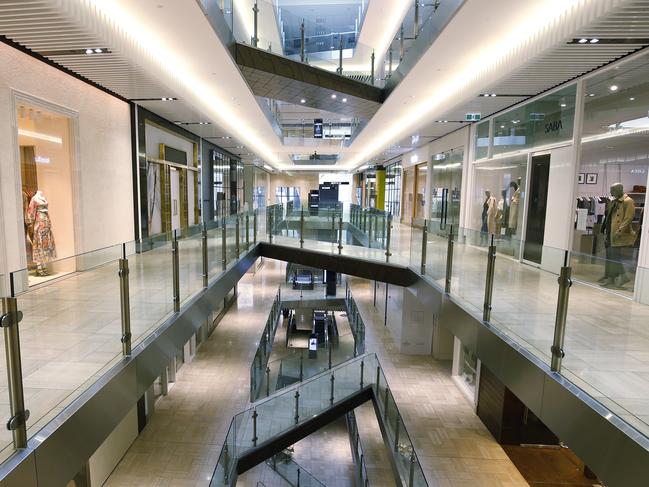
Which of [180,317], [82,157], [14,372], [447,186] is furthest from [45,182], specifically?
[447,186]

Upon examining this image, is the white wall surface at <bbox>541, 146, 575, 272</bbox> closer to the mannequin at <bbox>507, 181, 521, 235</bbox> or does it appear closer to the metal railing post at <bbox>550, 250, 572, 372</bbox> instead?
the mannequin at <bbox>507, 181, 521, 235</bbox>

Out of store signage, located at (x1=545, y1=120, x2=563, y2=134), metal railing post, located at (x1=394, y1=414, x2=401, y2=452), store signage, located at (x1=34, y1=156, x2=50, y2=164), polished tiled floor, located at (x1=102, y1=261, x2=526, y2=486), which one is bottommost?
polished tiled floor, located at (x1=102, y1=261, x2=526, y2=486)

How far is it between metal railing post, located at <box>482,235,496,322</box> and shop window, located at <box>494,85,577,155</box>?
3.57 meters

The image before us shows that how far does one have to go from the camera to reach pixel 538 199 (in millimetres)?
7473

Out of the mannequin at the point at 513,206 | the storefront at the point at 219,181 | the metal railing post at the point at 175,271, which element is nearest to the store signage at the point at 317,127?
the storefront at the point at 219,181

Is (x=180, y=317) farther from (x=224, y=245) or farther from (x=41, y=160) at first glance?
(x=41, y=160)

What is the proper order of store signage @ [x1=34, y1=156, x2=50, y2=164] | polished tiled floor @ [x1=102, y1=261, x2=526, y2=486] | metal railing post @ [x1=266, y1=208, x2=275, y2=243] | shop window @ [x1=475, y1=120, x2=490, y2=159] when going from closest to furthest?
store signage @ [x1=34, y1=156, x2=50, y2=164] < polished tiled floor @ [x1=102, y1=261, x2=526, y2=486] < shop window @ [x1=475, y1=120, x2=490, y2=159] < metal railing post @ [x1=266, y1=208, x2=275, y2=243]

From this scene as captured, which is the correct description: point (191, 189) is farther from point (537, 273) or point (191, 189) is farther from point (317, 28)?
point (537, 273)

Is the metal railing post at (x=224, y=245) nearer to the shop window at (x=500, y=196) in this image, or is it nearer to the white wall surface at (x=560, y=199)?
the shop window at (x=500, y=196)

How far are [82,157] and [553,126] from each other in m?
8.18

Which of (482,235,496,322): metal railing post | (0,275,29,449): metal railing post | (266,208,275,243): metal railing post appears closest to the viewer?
(0,275,29,449): metal railing post

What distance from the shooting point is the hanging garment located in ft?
19.6

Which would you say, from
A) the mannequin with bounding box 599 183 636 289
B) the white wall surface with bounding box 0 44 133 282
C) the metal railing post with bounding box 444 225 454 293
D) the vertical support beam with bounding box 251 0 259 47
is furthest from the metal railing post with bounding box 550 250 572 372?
the vertical support beam with bounding box 251 0 259 47

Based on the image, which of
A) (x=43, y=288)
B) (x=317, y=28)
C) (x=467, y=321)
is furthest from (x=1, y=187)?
(x=317, y=28)
